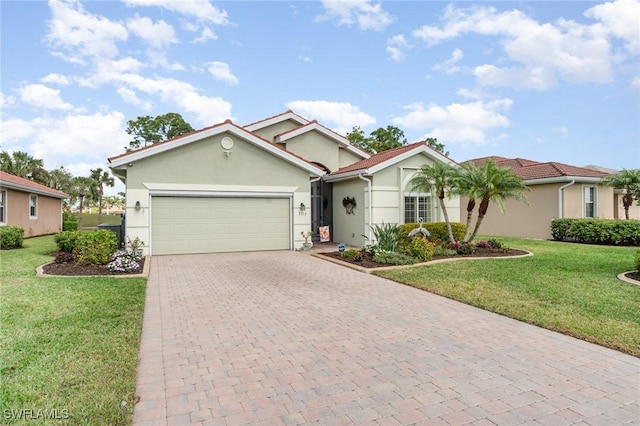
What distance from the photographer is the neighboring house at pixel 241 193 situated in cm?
1345

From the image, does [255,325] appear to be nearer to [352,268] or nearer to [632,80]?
[352,268]

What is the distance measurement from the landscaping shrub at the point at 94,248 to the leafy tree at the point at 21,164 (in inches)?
1284

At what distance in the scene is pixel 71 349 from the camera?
4.52 meters

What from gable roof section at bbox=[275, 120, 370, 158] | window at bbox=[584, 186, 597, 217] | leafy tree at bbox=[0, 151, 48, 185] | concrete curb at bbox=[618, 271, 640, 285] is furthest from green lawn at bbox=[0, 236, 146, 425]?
leafy tree at bbox=[0, 151, 48, 185]

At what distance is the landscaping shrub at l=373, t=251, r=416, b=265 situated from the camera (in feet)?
36.0

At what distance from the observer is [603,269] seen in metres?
9.69

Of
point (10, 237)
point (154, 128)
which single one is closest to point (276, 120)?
point (10, 237)

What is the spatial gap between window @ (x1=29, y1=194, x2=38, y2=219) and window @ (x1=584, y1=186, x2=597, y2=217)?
30445 millimetres

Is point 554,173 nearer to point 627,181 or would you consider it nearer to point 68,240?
point 627,181

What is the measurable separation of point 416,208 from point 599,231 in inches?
320

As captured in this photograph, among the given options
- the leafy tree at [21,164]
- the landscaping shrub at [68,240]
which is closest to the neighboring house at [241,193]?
the landscaping shrub at [68,240]

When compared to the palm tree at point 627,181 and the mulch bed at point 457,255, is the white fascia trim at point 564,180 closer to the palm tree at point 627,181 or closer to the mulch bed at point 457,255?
the palm tree at point 627,181

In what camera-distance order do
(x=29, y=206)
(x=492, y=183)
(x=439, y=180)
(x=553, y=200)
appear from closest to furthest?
(x=492, y=183) < (x=439, y=180) < (x=553, y=200) < (x=29, y=206)

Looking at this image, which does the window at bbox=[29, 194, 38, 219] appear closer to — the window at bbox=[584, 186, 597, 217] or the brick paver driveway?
the brick paver driveway
